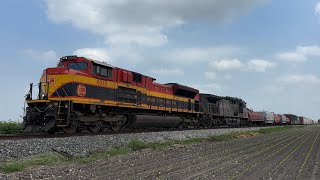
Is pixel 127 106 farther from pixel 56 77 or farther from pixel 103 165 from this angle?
pixel 103 165

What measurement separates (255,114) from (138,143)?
4564 centimetres

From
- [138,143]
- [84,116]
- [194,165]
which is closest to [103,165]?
[194,165]

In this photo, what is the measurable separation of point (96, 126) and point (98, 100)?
1400mm

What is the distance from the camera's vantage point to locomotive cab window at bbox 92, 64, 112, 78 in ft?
59.9

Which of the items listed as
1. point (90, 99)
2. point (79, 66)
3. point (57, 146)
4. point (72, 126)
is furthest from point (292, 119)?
point (57, 146)

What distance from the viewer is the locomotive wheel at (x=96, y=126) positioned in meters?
17.9

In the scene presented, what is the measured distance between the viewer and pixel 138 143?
46.5 feet

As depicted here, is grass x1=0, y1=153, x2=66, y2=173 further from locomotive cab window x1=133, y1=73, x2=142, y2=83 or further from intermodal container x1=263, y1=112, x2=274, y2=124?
intermodal container x1=263, y1=112, x2=274, y2=124

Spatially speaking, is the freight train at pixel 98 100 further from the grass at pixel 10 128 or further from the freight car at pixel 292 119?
the freight car at pixel 292 119

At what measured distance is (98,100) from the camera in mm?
18062

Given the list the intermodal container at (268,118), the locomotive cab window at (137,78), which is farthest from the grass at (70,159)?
the intermodal container at (268,118)

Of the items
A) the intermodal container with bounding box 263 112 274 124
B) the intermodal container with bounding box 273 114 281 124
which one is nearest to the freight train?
the intermodal container with bounding box 263 112 274 124

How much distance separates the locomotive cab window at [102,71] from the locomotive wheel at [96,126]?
2672 mm

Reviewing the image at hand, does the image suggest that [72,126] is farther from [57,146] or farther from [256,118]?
[256,118]
